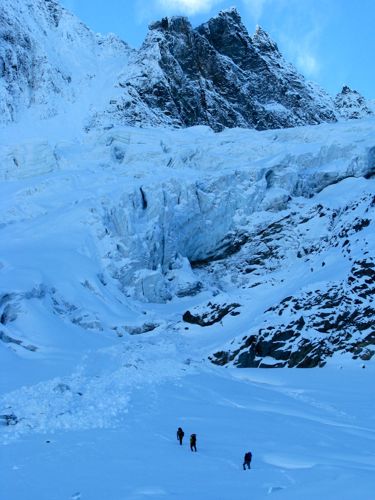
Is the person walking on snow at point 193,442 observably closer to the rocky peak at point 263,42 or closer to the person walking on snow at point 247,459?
the person walking on snow at point 247,459

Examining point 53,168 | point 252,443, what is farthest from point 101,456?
point 53,168

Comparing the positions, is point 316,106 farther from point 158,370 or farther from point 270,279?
point 158,370

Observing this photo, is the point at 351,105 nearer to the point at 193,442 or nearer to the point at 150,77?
the point at 150,77

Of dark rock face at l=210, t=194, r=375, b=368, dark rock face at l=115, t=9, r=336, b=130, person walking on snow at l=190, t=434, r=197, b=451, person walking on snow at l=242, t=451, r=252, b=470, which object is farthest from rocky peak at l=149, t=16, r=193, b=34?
person walking on snow at l=242, t=451, r=252, b=470

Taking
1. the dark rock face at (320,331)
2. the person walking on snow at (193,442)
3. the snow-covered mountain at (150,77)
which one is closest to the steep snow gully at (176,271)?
the dark rock face at (320,331)

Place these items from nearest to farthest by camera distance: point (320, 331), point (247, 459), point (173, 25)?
point (247, 459), point (320, 331), point (173, 25)

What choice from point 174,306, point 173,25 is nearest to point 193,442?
point 174,306

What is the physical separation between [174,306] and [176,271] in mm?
5949

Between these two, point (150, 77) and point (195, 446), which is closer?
point (195, 446)

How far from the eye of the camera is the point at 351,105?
395 ft

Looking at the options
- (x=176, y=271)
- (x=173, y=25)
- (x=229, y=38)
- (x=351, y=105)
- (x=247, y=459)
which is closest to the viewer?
(x=247, y=459)

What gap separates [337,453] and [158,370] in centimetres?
1617

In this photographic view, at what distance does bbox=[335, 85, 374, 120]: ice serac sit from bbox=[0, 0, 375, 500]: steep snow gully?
1376mm

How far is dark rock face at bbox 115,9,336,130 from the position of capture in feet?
302
